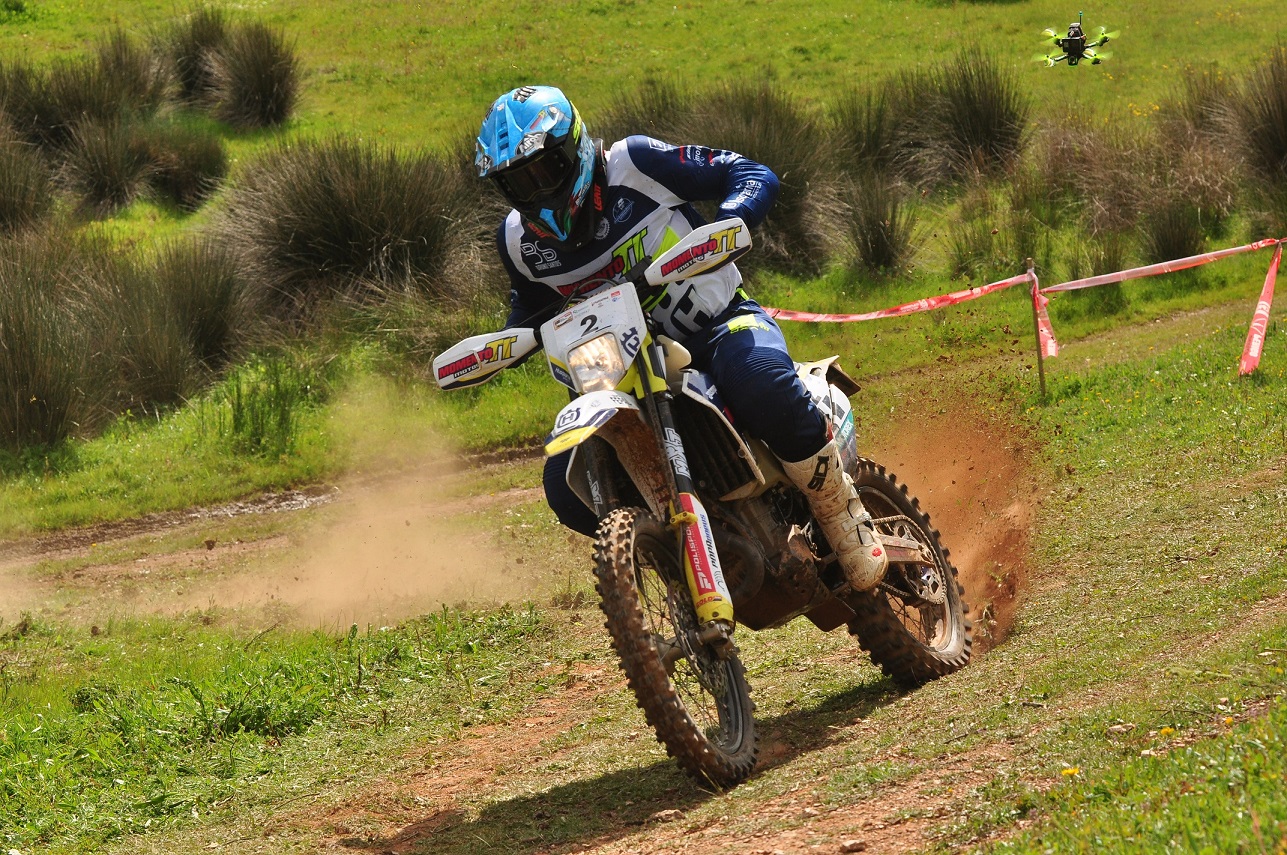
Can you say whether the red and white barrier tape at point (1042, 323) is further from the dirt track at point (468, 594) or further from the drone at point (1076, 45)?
the drone at point (1076, 45)

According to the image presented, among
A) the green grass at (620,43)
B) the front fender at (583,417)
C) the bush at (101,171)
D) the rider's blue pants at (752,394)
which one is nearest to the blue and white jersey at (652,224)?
the rider's blue pants at (752,394)

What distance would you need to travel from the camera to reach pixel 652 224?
6309 millimetres

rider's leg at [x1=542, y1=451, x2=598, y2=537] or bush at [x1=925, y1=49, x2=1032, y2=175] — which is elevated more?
rider's leg at [x1=542, y1=451, x2=598, y2=537]

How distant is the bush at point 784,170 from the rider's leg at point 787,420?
12.4 meters

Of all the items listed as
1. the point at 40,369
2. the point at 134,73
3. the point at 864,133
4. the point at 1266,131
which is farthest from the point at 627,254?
the point at 134,73

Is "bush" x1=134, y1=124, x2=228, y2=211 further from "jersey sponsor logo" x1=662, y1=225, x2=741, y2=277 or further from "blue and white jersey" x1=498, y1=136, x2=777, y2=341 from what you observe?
"jersey sponsor logo" x1=662, y1=225, x2=741, y2=277

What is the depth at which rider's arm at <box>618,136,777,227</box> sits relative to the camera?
6305 millimetres

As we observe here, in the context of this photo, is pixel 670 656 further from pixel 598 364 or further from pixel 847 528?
pixel 847 528

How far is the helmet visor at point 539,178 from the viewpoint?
Result: 5.78 metres

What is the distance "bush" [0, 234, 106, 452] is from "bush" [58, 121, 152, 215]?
7.20 metres

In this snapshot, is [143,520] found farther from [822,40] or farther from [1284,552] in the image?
[822,40]

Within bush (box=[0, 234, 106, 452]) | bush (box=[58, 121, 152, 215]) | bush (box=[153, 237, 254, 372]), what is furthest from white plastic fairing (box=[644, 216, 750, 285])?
bush (box=[58, 121, 152, 215])

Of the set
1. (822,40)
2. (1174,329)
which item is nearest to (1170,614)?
(1174,329)

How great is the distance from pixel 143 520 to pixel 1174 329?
11.0 metres
